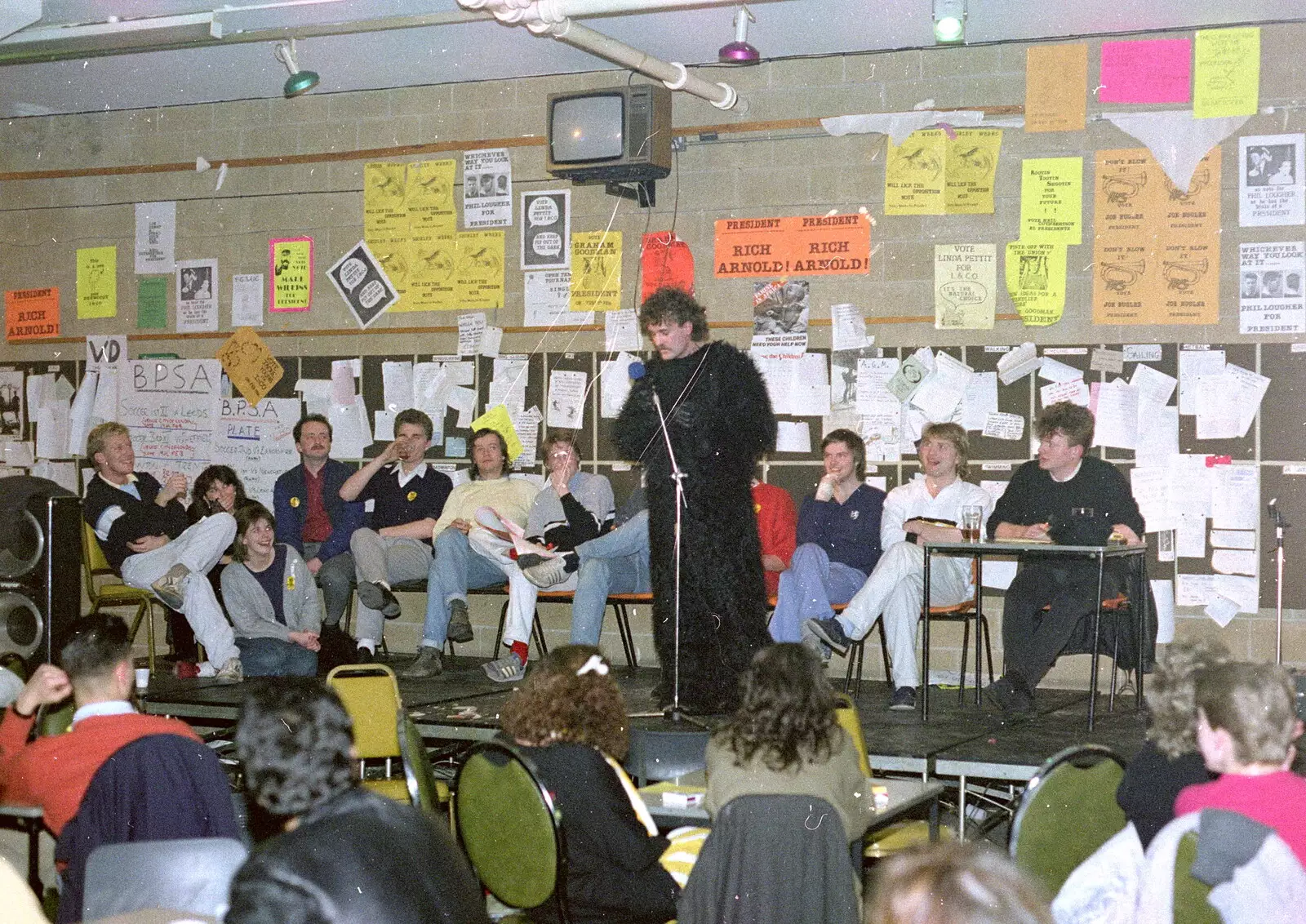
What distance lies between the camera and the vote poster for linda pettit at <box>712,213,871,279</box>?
6625mm

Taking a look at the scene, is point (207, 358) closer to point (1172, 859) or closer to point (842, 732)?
point (842, 732)

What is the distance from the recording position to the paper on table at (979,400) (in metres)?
6.42

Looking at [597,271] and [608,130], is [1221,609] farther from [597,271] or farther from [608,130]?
[608,130]

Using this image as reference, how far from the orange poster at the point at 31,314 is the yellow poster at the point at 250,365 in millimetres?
1170

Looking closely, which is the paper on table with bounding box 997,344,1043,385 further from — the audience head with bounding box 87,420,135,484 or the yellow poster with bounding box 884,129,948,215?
the audience head with bounding box 87,420,135,484

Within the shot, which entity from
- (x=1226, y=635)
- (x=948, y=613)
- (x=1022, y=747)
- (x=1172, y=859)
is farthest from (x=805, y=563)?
(x=1172, y=859)

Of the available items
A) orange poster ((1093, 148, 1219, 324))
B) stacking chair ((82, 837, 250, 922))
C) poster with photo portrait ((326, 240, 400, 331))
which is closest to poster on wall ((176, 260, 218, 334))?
poster with photo portrait ((326, 240, 400, 331))

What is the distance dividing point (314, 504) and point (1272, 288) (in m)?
4.55

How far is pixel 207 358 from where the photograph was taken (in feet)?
25.9

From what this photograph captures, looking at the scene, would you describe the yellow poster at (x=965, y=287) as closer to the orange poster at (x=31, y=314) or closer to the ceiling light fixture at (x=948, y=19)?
the ceiling light fixture at (x=948, y=19)

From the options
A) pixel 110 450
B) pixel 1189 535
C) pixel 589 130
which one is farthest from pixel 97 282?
pixel 1189 535

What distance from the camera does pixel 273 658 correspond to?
20.9 feet

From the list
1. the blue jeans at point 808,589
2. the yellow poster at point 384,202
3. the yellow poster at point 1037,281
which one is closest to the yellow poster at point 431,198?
the yellow poster at point 384,202

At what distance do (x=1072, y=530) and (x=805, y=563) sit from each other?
3.53 feet
